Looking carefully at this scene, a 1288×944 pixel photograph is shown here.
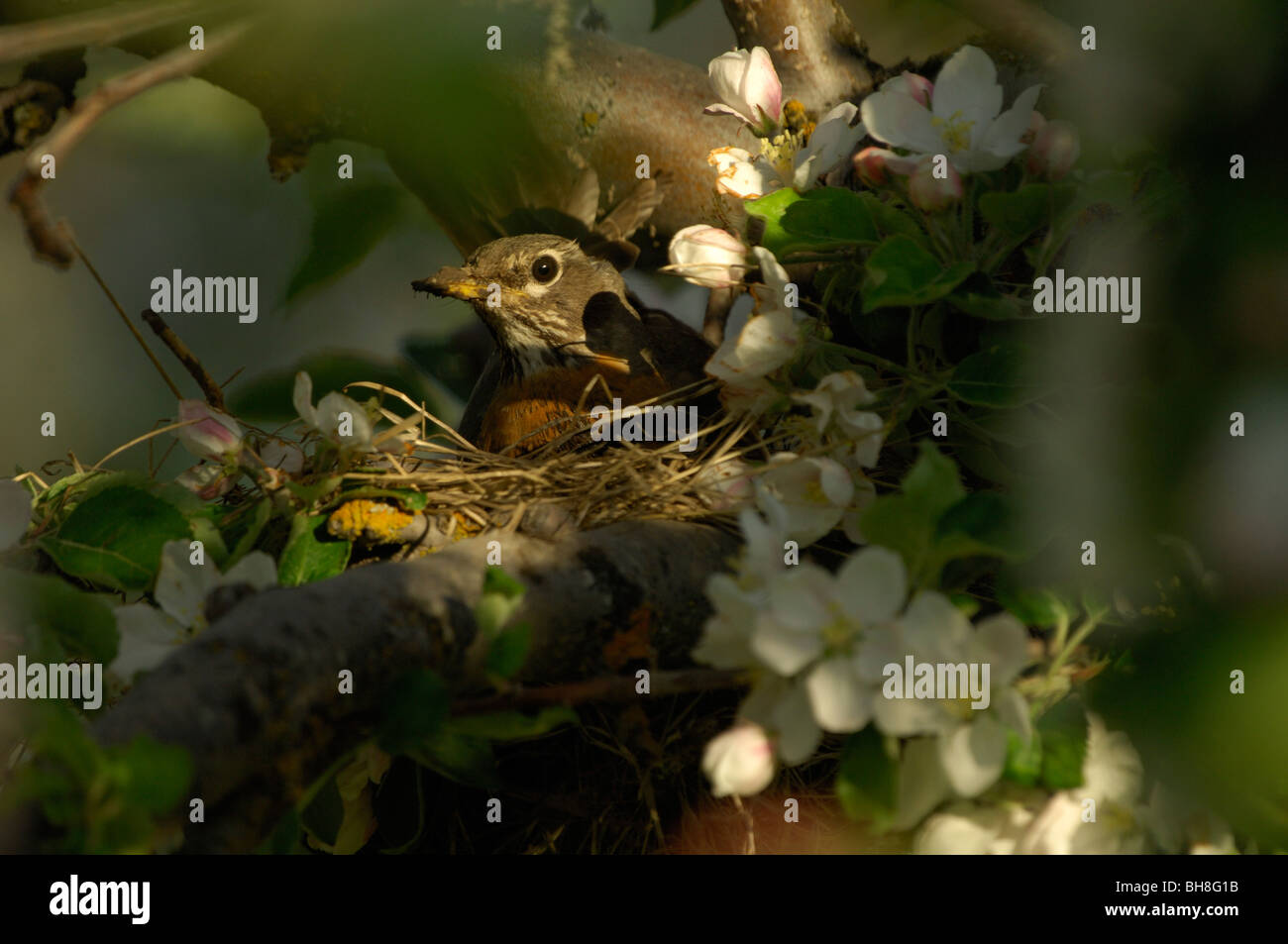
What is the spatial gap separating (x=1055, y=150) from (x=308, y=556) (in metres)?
1.31

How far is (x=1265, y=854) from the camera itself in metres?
1.07

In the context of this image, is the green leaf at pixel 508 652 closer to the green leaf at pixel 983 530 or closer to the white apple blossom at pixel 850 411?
the green leaf at pixel 983 530

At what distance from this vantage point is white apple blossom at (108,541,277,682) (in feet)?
4.28

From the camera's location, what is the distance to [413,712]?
104 cm

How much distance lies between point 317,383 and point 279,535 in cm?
98

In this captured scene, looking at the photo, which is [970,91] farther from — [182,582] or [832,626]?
[182,582]

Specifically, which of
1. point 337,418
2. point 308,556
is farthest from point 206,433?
point 308,556

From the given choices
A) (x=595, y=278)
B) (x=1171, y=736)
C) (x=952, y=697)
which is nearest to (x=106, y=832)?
(x=952, y=697)

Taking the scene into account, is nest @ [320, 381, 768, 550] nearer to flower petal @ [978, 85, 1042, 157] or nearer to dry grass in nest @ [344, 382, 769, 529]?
dry grass in nest @ [344, 382, 769, 529]

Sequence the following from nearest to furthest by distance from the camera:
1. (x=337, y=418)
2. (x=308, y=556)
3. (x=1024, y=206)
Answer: (x=1024, y=206)
(x=308, y=556)
(x=337, y=418)

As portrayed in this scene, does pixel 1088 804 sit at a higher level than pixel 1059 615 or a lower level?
lower

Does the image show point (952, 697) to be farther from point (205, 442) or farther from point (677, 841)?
point (205, 442)

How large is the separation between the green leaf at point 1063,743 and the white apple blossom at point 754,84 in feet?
3.84

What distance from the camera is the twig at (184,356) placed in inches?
Result: 69.7
